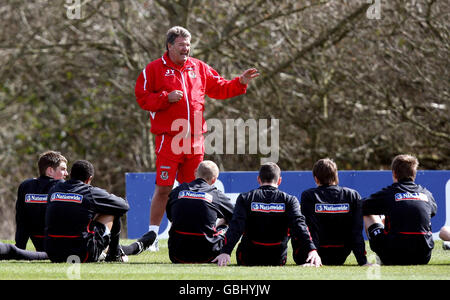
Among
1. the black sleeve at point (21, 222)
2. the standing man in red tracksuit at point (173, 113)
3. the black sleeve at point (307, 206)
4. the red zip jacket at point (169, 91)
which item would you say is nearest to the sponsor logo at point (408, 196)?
the black sleeve at point (307, 206)

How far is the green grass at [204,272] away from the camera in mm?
6348

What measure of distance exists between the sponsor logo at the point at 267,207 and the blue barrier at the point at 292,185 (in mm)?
4133

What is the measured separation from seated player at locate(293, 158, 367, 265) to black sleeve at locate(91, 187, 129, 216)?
1.68 meters

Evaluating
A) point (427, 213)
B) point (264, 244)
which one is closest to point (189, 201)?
point (264, 244)

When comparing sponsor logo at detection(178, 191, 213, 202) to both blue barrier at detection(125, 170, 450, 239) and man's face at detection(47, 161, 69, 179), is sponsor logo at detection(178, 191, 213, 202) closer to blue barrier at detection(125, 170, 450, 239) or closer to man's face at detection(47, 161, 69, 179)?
man's face at detection(47, 161, 69, 179)

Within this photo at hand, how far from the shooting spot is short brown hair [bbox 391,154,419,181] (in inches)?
299

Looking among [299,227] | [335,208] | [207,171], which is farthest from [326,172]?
[207,171]

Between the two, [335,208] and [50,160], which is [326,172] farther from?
[50,160]

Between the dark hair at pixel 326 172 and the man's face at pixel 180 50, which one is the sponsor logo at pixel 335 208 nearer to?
the dark hair at pixel 326 172

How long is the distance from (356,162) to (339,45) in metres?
2.50

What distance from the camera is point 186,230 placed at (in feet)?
24.8

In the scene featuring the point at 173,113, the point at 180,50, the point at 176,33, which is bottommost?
the point at 173,113

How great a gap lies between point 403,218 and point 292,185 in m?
4.14

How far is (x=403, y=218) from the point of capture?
747 cm
